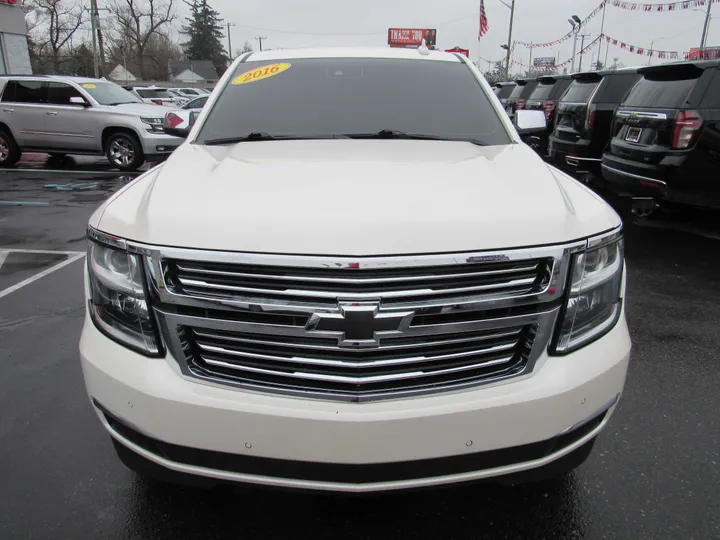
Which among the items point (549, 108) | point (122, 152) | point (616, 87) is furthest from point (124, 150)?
point (616, 87)

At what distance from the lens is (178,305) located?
1711 millimetres

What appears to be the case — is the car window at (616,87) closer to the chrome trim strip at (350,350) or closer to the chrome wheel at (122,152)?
the chrome trim strip at (350,350)

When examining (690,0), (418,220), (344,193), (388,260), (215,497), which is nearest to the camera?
(388,260)

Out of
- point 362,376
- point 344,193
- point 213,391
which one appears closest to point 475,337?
point 362,376

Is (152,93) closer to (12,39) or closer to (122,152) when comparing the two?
(12,39)

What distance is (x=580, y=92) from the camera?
350 inches

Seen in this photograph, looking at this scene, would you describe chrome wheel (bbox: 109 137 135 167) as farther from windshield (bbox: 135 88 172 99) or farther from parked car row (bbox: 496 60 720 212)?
windshield (bbox: 135 88 172 99)

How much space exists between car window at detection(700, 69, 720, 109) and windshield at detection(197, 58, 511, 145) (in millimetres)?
3507

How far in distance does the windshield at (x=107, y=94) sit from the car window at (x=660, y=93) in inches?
402

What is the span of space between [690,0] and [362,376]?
1246 inches

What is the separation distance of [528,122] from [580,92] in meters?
6.27

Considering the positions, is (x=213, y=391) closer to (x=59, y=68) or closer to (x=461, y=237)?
(x=461, y=237)

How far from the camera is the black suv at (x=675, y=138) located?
18.1ft

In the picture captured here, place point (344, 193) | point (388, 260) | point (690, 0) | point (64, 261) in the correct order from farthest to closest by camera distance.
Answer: point (690, 0) < point (64, 261) < point (344, 193) < point (388, 260)
